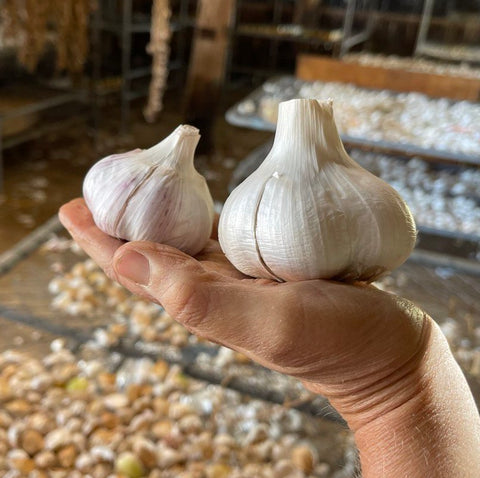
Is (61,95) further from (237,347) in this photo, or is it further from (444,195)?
(237,347)

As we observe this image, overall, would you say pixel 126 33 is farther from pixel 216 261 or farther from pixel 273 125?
pixel 216 261

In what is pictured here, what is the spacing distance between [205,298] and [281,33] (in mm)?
4332

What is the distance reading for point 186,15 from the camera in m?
4.85

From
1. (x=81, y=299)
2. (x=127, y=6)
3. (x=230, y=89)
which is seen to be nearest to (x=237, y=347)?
(x=81, y=299)

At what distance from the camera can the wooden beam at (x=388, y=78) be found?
2906 mm

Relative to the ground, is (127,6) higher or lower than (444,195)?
→ higher

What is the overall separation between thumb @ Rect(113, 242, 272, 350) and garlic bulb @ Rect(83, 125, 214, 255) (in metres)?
0.12

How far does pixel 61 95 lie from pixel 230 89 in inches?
76.6

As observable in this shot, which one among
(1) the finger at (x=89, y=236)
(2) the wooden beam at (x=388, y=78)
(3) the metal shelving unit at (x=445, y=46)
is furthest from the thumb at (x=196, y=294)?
(3) the metal shelving unit at (x=445, y=46)

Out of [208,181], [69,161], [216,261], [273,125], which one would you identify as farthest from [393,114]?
[216,261]

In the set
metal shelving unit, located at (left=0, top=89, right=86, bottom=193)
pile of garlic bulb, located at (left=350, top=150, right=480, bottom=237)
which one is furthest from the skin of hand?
metal shelving unit, located at (left=0, top=89, right=86, bottom=193)

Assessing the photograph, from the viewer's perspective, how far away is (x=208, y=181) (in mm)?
Result: 3027

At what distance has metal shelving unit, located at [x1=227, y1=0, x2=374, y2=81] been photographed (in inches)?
160

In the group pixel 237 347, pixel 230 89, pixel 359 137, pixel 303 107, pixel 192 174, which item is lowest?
pixel 230 89
